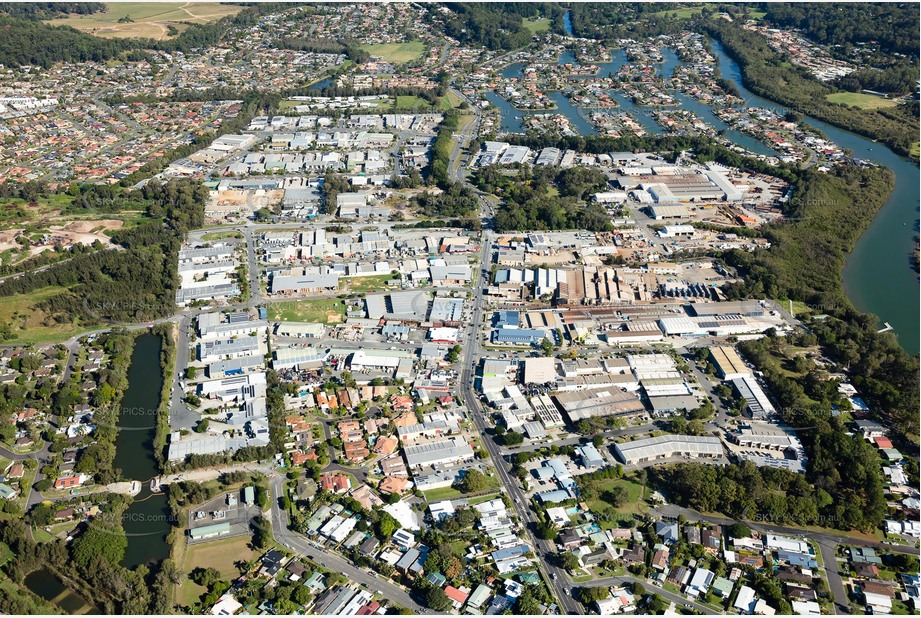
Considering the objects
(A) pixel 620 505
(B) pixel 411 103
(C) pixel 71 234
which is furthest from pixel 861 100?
(C) pixel 71 234

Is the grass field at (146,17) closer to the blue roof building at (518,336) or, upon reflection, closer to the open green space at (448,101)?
the open green space at (448,101)

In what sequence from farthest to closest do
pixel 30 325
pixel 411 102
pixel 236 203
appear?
pixel 411 102, pixel 236 203, pixel 30 325

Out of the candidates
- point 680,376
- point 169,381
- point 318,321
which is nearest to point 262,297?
point 318,321

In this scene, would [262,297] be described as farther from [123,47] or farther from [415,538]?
[123,47]

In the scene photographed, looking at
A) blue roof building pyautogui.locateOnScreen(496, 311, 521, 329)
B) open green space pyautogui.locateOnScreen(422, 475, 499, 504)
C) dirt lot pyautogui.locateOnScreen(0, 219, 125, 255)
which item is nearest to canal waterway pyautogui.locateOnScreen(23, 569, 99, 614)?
open green space pyautogui.locateOnScreen(422, 475, 499, 504)

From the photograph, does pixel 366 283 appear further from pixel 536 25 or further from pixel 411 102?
pixel 536 25

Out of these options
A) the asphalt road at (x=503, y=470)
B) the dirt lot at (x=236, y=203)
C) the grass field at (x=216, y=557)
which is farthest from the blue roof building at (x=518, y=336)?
the dirt lot at (x=236, y=203)

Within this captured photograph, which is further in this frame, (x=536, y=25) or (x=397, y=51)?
(x=536, y=25)
